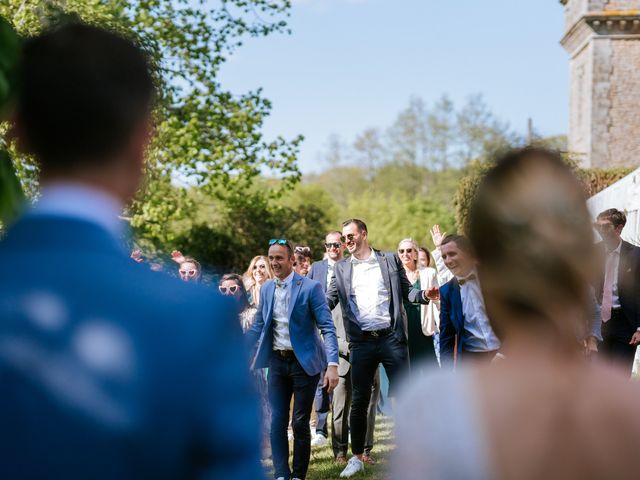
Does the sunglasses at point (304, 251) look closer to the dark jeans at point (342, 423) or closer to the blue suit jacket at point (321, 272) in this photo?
the blue suit jacket at point (321, 272)

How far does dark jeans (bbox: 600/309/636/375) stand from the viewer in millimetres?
9438

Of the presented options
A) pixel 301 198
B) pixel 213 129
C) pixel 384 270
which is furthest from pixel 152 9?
pixel 301 198

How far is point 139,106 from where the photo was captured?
168 centimetres

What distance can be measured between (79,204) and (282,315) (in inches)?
260

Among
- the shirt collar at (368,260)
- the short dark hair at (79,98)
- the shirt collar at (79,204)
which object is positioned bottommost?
the shirt collar at (79,204)

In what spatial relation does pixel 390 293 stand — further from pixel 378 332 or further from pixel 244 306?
pixel 244 306

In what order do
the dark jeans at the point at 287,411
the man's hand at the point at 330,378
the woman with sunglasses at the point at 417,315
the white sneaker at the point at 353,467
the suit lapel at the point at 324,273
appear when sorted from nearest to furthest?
1. the man's hand at the point at 330,378
2. the dark jeans at the point at 287,411
3. the white sneaker at the point at 353,467
4. the suit lapel at the point at 324,273
5. the woman with sunglasses at the point at 417,315

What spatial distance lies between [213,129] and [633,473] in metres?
24.0

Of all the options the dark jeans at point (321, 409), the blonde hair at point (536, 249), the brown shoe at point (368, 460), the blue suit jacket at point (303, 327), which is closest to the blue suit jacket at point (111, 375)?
the blonde hair at point (536, 249)

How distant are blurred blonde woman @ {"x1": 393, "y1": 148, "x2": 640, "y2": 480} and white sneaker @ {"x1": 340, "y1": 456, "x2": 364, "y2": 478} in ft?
23.5

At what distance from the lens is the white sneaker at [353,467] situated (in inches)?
348

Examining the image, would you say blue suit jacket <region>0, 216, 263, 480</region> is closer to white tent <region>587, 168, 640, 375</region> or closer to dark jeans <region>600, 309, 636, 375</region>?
dark jeans <region>600, 309, 636, 375</region>

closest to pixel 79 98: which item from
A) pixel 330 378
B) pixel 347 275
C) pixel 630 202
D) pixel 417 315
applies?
pixel 330 378

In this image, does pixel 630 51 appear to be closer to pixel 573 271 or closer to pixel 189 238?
pixel 189 238
